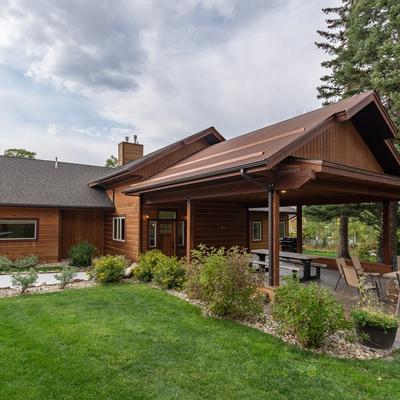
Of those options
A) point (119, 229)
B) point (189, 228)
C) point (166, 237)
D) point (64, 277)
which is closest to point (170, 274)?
point (189, 228)

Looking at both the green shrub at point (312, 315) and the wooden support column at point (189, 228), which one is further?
the wooden support column at point (189, 228)

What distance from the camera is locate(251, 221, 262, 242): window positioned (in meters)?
15.7

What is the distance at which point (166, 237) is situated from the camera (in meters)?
11.7

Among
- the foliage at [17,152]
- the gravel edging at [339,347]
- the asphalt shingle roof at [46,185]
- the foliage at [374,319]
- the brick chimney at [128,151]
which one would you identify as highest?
the foliage at [17,152]

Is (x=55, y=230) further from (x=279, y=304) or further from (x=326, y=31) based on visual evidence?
(x=326, y=31)

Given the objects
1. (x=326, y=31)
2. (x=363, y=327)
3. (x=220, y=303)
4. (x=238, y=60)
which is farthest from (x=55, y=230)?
(x=326, y=31)

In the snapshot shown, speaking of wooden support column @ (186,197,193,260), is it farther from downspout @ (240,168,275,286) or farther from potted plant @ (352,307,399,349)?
potted plant @ (352,307,399,349)

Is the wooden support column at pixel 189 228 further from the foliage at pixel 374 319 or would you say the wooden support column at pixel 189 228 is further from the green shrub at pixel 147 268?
the foliage at pixel 374 319

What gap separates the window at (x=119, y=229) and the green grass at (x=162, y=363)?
6.68 meters

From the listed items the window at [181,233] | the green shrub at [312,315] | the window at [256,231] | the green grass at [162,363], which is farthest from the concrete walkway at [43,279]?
the window at [256,231]

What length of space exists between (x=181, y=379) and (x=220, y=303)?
204 cm

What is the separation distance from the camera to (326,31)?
14.7 meters

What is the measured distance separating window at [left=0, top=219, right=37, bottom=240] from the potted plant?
11.7 metres

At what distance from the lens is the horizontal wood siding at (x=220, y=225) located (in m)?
11.7
